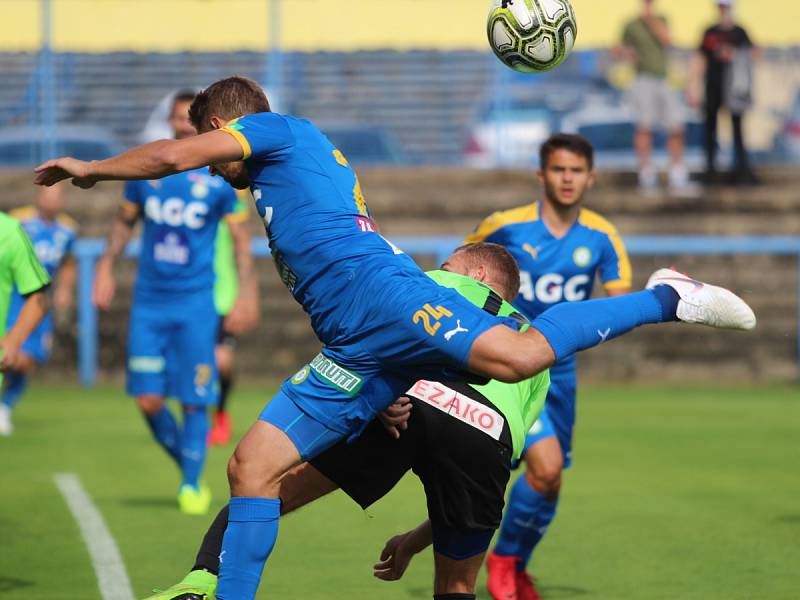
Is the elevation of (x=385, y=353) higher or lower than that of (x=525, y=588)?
higher

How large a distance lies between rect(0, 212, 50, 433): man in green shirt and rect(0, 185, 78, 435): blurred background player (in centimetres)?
696

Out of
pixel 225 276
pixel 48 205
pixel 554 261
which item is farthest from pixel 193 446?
pixel 48 205

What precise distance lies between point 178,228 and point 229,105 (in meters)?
4.80

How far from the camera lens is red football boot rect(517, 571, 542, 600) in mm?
A: 7094

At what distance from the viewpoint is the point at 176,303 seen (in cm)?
1015

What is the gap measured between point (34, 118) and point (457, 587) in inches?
630

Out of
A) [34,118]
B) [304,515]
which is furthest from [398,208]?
[304,515]

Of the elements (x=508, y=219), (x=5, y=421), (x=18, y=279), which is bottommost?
(x=5, y=421)

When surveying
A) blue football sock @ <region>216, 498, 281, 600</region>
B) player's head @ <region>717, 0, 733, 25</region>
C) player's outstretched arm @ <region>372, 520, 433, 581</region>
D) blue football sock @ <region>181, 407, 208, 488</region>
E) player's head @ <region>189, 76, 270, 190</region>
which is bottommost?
blue football sock @ <region>181, 407, 208, 488</region>

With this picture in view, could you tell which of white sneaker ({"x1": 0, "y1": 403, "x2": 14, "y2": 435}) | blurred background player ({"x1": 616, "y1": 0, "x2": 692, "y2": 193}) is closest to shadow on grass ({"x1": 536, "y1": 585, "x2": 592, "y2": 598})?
white sneaker ({"x1": 0, "y1": 403, "x2": 14, "y2": 435})

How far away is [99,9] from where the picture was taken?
68.6 feet

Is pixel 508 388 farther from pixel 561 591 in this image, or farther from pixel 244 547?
pixel 561 591

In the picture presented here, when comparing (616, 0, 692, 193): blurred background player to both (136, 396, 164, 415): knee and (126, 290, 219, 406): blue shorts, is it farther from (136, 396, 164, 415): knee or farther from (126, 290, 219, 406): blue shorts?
(136, 396, 164, 415): knee

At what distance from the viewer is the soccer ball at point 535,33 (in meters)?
6.71
